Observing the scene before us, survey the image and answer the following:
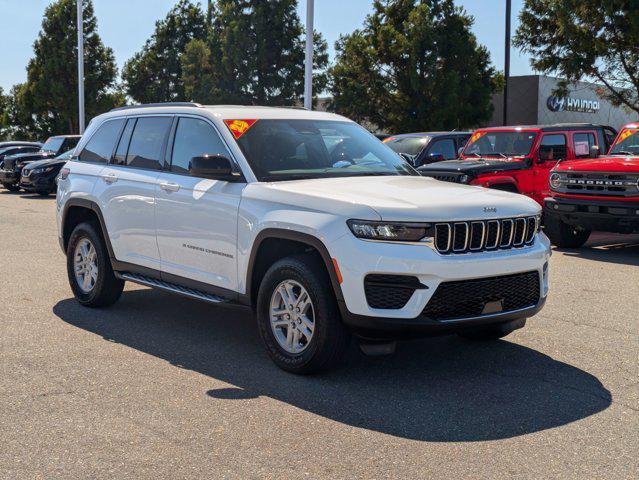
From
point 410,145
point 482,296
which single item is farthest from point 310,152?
point 410,145

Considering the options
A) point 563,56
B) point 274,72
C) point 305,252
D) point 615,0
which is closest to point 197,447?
point 305,252

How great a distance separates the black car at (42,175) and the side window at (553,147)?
48.0ft

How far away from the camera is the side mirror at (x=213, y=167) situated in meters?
6.05

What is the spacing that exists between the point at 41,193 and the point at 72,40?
89.0 ft

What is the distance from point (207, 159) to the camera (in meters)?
6.05

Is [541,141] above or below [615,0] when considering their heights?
below

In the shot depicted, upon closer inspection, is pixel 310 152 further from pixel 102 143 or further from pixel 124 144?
pixel 102 143

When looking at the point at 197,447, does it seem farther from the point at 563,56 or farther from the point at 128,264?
the point at 563,56

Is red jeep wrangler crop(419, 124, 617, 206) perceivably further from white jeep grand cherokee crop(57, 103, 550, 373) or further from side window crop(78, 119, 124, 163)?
side window crop(78, 119, 124, 163)

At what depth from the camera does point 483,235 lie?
5457mm

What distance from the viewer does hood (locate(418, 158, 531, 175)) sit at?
13898mm

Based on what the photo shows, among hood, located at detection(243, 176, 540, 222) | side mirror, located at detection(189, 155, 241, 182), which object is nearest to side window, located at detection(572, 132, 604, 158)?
hood, located at detection(243, 176, 540, 222)

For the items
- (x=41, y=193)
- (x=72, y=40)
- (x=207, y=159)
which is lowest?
(x=41, y=193)

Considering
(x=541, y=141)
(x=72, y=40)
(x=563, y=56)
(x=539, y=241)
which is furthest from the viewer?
(x=72, y=40)
